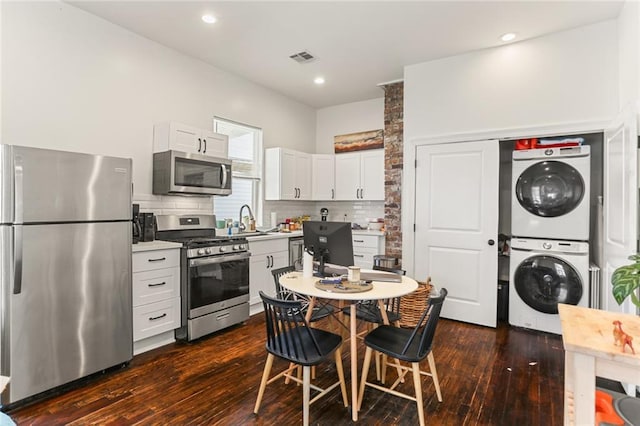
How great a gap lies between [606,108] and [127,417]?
15.3 feet

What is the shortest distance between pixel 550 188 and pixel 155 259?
4037 millimetres

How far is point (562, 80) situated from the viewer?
11.3ft

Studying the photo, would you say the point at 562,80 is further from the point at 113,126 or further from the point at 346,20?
the point at 113,126

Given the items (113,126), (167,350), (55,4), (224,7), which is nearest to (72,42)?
(55,4)

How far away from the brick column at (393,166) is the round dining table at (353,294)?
6.97ft

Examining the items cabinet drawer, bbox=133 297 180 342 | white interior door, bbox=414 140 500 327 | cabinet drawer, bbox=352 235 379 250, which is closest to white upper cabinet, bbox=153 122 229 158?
cabinet drawer, bbox=133 297 180 342

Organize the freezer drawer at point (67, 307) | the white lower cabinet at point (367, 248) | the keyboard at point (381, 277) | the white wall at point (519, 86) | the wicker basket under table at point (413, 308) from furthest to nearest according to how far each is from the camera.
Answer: the white lower cabinet at point (367, 248)
the wicker basket under table at point (413, 308)
the white wall at point (519, 86)
the keyboard at point (381, 277)
the freezer drawer at point (67, 307)

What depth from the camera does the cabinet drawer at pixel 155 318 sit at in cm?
304

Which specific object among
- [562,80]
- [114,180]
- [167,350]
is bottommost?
[167,350]

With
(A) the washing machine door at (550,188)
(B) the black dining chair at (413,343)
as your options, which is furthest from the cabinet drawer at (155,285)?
(A) the washing machine door at (550,188)

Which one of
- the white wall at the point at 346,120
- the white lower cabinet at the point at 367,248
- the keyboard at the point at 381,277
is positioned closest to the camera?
the keyboard at the point at 381,277

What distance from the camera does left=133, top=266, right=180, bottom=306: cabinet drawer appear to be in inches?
119

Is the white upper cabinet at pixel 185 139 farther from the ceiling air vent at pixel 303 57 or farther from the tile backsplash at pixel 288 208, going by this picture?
the ceiling air vent at pixel 303 57

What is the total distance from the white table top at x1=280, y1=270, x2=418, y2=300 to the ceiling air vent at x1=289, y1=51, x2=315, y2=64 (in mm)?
2585
